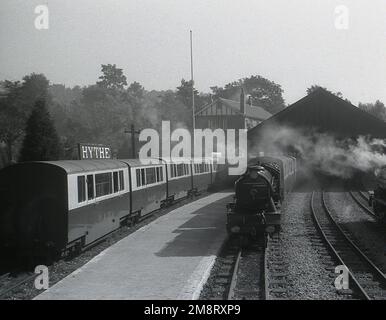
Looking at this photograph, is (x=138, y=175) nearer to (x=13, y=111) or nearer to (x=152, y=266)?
(x=152, y=266)

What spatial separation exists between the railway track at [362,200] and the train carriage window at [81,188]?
13.2m

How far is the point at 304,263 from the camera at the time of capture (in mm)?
13094

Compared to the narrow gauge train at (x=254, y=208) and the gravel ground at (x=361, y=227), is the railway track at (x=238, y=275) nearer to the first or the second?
the narrow gauge train at (x=254, y=208)

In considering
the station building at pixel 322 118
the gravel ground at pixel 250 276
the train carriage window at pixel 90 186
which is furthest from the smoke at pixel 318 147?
the train carriage window at pixel 90 186

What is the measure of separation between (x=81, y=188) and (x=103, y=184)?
1.84 metres

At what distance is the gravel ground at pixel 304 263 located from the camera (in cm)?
1056

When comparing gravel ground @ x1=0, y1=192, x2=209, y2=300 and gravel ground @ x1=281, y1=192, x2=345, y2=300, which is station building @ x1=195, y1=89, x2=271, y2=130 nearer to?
gravel ground @ x1=281, y1=192, x2=345, y2=300

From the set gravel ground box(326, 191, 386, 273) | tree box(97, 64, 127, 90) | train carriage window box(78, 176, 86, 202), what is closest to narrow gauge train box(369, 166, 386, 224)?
gravel ground box(326, 191, 386, 273)

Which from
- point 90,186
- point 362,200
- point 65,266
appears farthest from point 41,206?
point 362,200

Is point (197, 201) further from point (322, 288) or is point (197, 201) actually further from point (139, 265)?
point (322, 288)

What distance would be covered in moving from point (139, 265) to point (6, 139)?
41.2 meters

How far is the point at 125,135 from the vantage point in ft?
207

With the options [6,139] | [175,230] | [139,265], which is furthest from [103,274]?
[6,139]

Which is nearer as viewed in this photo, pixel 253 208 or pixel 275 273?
pixel 275 273
